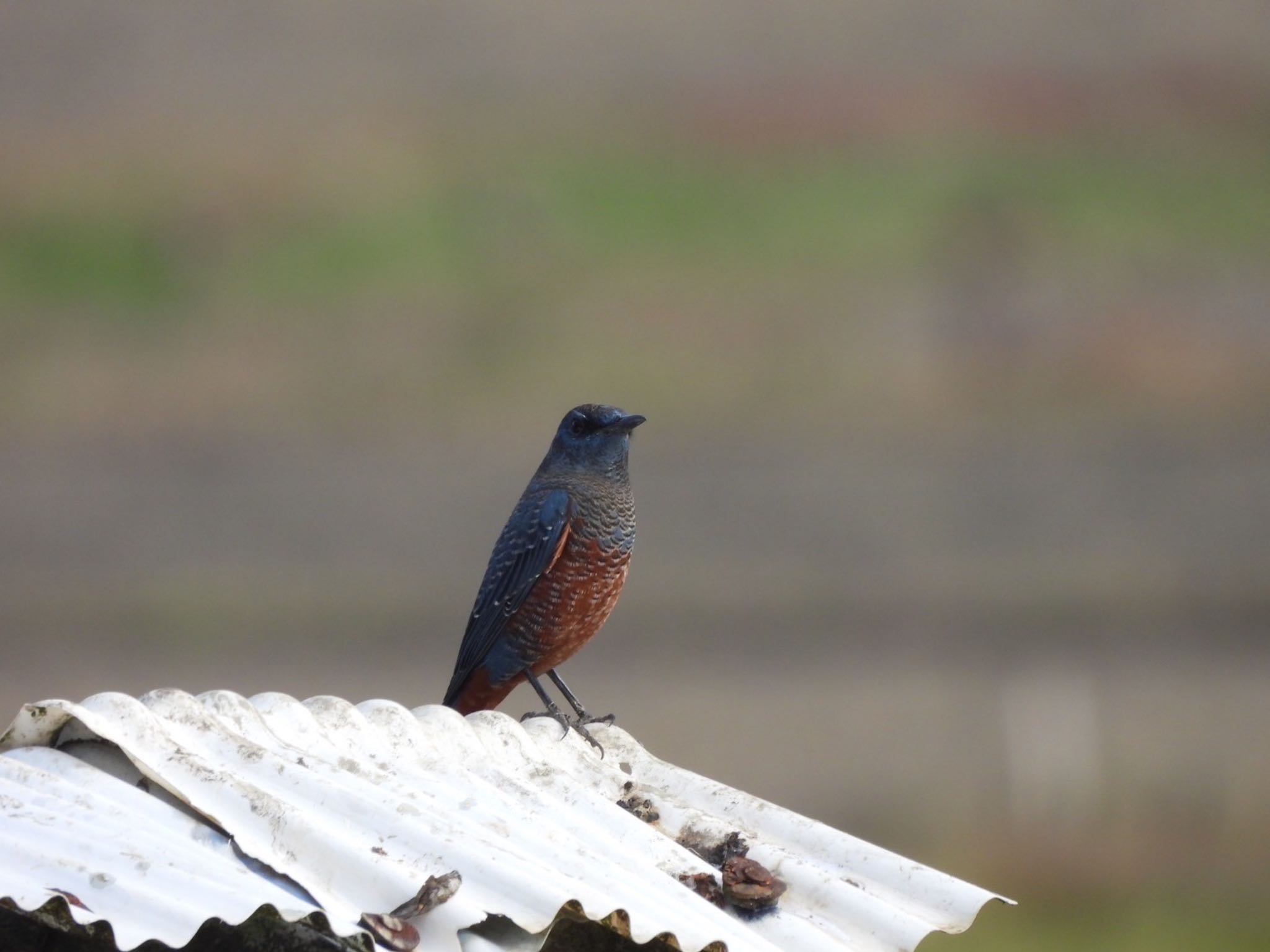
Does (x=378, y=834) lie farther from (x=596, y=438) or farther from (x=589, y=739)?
(x=596, y=438)

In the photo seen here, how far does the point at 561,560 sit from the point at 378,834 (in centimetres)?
261

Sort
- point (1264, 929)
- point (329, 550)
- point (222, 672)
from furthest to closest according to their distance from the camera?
1. point (329, 550)
2. point (222, 672)
3. point (1264, 929)

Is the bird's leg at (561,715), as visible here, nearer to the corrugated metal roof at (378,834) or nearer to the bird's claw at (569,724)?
the bird's claw at (569,724)

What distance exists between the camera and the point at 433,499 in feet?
70.9

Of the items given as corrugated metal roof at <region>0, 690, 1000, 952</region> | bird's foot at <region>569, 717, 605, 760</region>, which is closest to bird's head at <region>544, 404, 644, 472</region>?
bird's foot at <region>569, 717, 605, 760</region>

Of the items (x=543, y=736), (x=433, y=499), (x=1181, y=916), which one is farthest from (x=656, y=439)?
(x=543, y=736)

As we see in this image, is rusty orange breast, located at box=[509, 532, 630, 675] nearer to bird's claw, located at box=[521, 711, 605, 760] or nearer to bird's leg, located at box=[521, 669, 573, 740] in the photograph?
bird's leg, located at box=[521, 669, 573, 740]

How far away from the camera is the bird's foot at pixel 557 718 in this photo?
4.86 m

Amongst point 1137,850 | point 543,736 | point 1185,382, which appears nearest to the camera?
point 543,736

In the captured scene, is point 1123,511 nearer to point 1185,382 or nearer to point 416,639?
point 1185,382

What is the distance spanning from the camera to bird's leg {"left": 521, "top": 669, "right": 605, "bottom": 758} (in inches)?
187

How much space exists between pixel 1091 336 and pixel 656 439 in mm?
7430

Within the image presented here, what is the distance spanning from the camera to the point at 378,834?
11.1 ft

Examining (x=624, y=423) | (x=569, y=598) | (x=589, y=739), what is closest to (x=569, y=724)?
(x=589, y=739)
